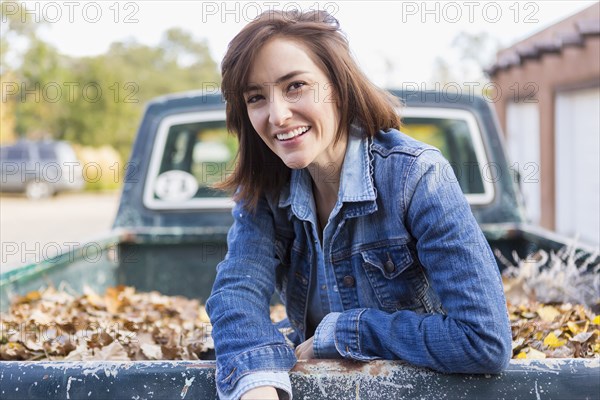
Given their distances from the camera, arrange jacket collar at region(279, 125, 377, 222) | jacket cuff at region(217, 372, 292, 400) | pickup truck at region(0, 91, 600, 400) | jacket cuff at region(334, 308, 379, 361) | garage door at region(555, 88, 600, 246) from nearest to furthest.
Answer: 1. jacket cuff at region(217, 372, 292, 400)
2. jacket cuff at region(334, 308, 379, 361)
3. jacket collar at region(279, 125, 377, 222)
4. pickup truck at region(0, 91, 600, 400)
5. garage door at region(555, 88, 600, 246)

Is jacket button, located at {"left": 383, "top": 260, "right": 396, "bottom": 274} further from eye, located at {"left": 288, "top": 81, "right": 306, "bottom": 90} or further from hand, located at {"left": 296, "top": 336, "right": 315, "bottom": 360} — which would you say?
eye, located at {"left": 288, "top": 81, "right": 306, "bottom": 90}

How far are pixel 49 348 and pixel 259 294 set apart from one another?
77cm

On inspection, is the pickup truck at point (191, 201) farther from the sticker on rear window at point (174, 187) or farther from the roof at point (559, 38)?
the roof at point (559, 38)

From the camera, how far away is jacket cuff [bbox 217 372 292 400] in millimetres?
1437

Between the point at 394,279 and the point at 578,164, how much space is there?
1004 centimetres

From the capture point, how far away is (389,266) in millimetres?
1766

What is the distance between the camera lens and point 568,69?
10523 mm

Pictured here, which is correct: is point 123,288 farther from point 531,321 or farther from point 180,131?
point 531,321

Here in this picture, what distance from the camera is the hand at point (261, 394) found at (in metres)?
1.44

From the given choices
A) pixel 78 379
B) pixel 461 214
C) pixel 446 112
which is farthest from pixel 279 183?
pixel 446 112

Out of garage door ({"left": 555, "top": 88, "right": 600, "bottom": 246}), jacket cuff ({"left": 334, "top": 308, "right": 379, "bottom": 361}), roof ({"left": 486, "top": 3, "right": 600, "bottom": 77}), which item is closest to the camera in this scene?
jacket cuff ({"left": 334, "top": 308, "right": 379, "bottom": 361})

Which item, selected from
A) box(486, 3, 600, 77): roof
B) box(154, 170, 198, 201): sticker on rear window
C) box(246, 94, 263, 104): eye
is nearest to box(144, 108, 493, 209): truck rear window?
box(154, 170, 198, 201): sticker on rear window

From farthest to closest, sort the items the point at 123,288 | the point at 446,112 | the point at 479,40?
the point at 479,40 → the point at 446,112 → the point at 123,288

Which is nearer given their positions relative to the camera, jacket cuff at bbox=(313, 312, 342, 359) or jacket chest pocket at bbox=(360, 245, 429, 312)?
jacket cuff at bbox=(313, 312, 342, 359)
